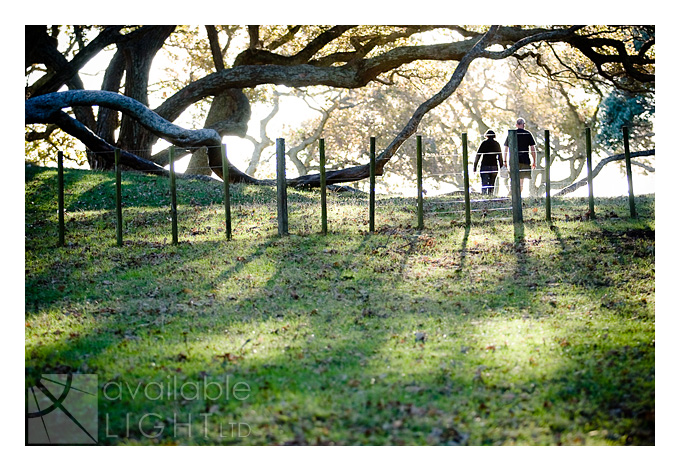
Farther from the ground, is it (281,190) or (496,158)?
(496,158)

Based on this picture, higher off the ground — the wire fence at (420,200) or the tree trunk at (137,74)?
the tree trunk at (137,74)

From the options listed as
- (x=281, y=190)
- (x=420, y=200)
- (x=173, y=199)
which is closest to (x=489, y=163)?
(x=420, y=200)

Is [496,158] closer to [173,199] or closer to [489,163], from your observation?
[489,163]

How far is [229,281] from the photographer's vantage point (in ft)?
31.3

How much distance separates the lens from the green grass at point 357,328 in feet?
18.0

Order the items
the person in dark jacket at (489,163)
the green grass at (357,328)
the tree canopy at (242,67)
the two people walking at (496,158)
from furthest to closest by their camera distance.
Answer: the tree canopy at (242,67), the person in dark jacket at (489,163), the two people walking at (496,158), the green grass at (357,328)

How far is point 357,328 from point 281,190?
5.01 m
